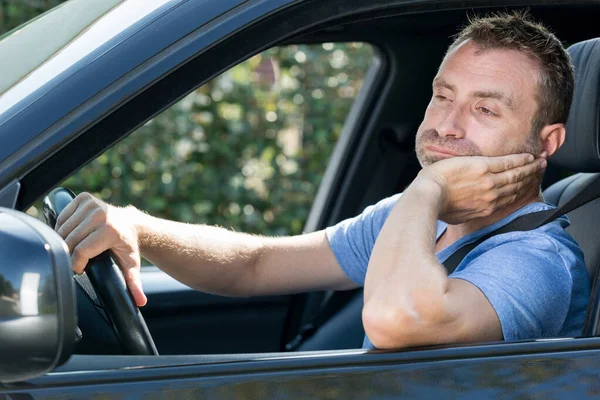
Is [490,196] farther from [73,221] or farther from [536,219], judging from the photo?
[73,221]

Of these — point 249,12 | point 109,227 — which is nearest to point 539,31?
point 249,12

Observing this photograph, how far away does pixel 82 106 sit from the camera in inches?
54.1

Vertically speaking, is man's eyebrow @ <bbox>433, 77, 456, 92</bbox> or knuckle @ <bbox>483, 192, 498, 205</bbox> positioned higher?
man's eyebrow @ <bbox>433, 77, 456, 92</bbox>

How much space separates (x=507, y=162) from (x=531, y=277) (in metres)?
0.29

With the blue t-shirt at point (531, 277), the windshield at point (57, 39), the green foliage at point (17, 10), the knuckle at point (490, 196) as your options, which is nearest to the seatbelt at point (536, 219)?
the blue t-shirt at point (531, 277)

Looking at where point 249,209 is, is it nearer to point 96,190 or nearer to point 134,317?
point 96,190

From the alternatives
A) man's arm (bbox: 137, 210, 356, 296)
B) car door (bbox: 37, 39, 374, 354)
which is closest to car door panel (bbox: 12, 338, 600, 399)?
man's arm (bbox: 137, 210, 356, 296)

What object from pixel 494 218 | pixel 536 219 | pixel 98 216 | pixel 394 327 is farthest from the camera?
pixel 494 218

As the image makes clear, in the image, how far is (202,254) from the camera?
2.34 metres

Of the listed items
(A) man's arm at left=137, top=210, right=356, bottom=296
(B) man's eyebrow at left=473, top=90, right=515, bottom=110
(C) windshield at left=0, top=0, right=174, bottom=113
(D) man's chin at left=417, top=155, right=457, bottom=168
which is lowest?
(A) man's arm at left=137, top=210, right=356, bottom=296

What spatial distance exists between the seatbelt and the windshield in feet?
2.87

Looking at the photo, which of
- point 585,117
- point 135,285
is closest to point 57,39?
point 135,285

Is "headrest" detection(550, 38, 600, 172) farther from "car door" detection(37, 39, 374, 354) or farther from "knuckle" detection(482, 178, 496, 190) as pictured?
"car door" detection(37, 39, 374, 354)

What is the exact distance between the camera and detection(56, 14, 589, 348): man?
164 centimetres
